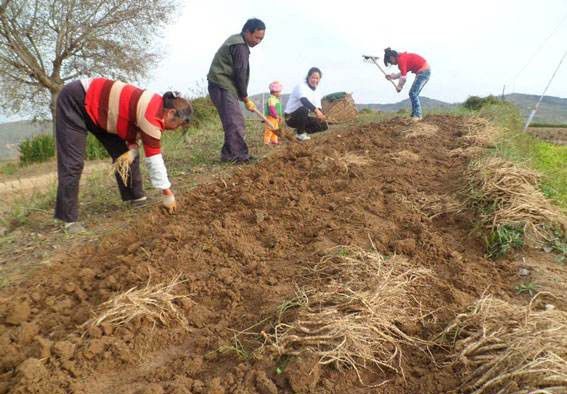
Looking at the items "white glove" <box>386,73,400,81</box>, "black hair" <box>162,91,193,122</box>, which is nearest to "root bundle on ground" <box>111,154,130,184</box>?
"black hair" <box>162,91,193,122</box>

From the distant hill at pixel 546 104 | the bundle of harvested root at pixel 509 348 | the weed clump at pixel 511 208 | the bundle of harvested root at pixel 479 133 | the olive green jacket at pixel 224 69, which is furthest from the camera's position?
the distant hill at pixel 546 104

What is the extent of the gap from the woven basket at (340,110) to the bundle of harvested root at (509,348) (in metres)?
9.52

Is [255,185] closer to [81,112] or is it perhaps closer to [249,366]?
[81,112]

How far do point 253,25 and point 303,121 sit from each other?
8.11 ft

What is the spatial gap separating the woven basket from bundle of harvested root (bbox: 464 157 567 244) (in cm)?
743

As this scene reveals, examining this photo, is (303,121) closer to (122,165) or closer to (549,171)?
(549,171)

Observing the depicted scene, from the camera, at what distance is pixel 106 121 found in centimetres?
317

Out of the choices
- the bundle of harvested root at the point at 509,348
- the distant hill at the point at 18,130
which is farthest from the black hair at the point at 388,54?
the distant hill at the point at 18,130

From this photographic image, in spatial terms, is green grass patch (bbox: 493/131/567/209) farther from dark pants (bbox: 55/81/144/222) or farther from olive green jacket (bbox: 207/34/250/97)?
dark pants (bbox: 55/81/144/222)

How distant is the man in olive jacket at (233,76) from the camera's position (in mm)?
4766

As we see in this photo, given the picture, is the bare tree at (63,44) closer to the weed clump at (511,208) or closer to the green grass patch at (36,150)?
the green grass patch at (36,150)

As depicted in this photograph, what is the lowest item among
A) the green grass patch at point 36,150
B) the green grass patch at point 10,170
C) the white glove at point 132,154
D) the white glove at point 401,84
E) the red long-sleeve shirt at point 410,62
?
the green grass patch at point 10,170

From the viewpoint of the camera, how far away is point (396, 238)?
2.76 m

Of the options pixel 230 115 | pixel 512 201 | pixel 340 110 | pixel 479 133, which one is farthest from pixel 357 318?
pixel 340 110
